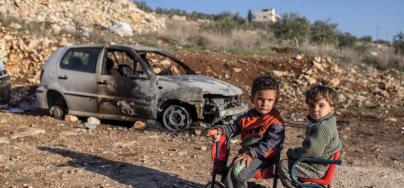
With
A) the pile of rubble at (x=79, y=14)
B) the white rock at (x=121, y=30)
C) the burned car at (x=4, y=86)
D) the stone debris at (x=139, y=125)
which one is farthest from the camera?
the white rock at (x=121, y=30)

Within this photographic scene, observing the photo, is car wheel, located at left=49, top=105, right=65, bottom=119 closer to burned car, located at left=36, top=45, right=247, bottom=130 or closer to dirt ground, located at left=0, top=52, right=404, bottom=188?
burned car, located at left=36, top=45, right=247, bottom=130

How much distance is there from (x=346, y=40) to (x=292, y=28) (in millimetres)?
2796

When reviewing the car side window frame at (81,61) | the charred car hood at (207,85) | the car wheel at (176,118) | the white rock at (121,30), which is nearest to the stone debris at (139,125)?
the car wheel at (176,118)

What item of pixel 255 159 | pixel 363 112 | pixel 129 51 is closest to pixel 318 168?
pixel 255 159

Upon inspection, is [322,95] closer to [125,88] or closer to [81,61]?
[125,88]

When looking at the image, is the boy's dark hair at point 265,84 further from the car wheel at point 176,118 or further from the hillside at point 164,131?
the car wheel at point 176,118

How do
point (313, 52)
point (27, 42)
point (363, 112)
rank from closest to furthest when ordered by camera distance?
point (363, 112)
point (27, 42)
point (313, 52)

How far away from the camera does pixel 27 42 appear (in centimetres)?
1730

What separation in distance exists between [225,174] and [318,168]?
82 centimetres

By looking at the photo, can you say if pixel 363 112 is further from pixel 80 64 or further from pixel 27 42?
pixel 27 42

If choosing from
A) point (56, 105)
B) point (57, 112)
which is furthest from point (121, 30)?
point (57, 112)

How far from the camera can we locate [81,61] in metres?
10.4

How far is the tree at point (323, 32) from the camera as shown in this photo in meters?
26.5

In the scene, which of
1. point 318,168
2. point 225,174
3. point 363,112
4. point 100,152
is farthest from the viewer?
point 363,112
